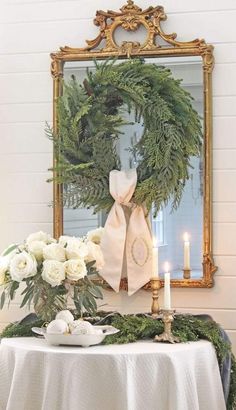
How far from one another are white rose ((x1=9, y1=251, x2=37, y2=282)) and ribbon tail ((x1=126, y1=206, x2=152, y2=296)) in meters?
0.69

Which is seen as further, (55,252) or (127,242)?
(127,242)

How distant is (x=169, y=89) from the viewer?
3.37m

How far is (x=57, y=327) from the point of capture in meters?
2.75

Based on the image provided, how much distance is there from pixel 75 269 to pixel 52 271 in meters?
0.09

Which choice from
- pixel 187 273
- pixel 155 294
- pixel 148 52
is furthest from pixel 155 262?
pixel 148 52

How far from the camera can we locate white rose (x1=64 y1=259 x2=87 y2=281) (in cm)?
280

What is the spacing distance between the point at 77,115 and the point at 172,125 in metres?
0.43

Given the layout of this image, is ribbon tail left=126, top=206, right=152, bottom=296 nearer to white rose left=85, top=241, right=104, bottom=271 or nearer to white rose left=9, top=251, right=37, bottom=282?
white rose left=85, top=241, right=104, bottom=271

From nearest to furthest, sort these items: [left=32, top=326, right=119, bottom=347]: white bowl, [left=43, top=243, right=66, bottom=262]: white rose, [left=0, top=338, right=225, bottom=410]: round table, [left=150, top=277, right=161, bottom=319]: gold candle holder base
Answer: [left=0, top=338, right=225, bottom=410]: round table, [left=32, top=326, right=119, bottom=347]: white bowl, [left=43, top=243, right=66, bottom=262]: white rose, [left=150, top=277, right=161, bottom=319]: gold candle holder base

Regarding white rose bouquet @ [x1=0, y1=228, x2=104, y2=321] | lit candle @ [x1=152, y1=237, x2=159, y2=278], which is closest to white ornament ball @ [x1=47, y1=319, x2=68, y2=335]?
white rose bouquet @ [x1=0, y1=228, x2=104, y2=321]

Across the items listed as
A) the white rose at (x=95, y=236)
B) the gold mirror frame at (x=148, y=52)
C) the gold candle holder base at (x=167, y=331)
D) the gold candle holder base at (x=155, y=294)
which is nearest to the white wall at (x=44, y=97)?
the gold mirror frame at (x=148, y=52)

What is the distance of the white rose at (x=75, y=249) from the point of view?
9.34 ft

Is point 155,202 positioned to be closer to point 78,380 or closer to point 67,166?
point 67,166

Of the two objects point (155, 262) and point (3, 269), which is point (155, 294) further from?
point (3, 269)
